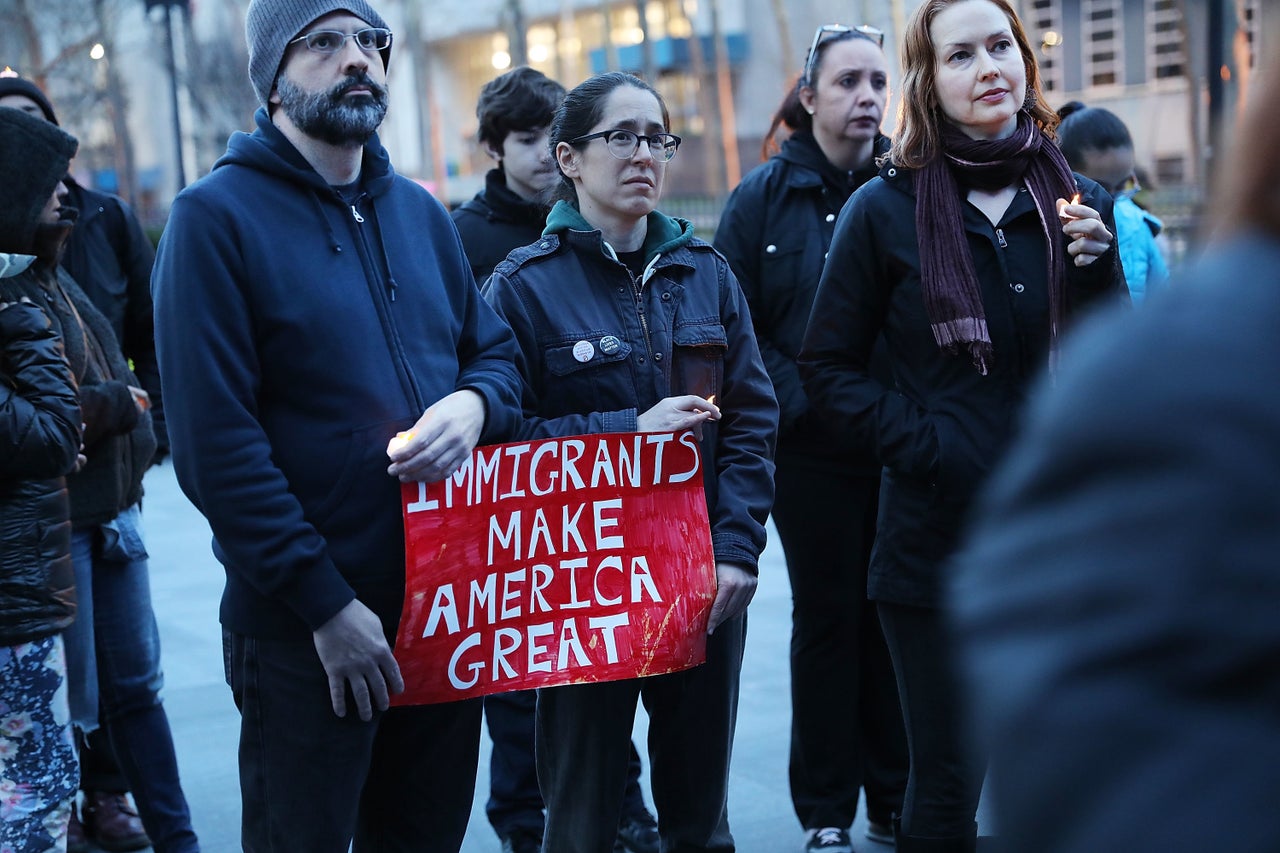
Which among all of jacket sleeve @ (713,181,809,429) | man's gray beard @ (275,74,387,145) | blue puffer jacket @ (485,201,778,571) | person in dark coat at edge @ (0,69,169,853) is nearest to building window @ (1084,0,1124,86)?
jacket sleeve @ (713,181,809,429)

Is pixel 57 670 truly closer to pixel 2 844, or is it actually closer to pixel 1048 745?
pixel 2 844

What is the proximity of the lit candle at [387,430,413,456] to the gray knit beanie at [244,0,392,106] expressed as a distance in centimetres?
78

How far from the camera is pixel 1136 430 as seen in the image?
94cm

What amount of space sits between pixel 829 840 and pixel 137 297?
292cm

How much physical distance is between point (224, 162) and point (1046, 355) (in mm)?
1868

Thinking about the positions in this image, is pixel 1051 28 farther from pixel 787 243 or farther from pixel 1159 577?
pixel 1159 577

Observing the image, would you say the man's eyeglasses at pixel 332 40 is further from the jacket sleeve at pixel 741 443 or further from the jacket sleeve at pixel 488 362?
the jacket sleeve at pixel 741 443

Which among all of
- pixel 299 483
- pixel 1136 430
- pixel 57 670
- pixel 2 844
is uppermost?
pixel 1136 430

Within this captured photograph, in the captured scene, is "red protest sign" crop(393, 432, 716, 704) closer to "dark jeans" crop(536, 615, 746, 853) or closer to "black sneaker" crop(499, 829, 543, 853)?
"dark jeans" crop(536, 615, 746, 853)

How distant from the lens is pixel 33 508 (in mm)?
3596

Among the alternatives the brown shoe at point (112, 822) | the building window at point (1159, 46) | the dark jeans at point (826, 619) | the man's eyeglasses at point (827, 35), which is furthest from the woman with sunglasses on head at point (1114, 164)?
the building window at point (1159, 46)

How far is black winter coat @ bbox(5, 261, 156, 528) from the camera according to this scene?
394cm

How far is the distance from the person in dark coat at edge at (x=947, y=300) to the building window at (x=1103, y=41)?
38029 millimetres

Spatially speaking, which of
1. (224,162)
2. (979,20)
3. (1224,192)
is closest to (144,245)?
(224,162)
